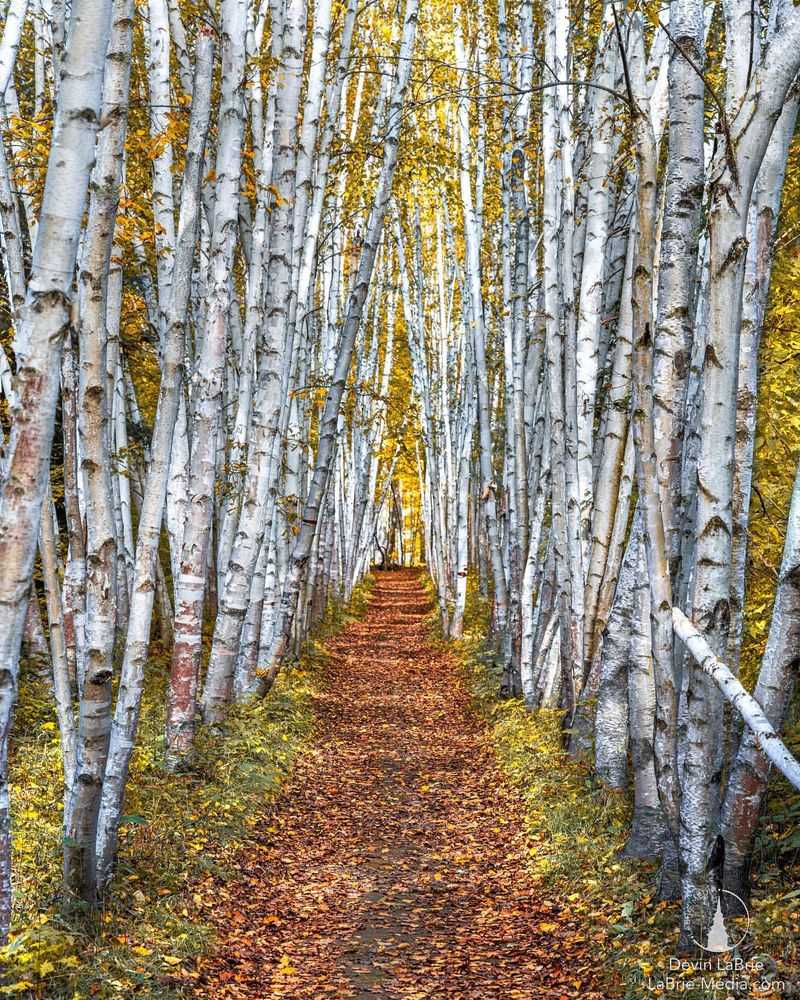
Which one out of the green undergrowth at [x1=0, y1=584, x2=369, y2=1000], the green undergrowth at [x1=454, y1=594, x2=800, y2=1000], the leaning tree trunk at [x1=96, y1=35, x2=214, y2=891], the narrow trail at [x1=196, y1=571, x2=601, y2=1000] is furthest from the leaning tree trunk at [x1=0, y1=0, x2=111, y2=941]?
the green undergrowth at [x1=454, y1=594, x2=800, y2=1000]

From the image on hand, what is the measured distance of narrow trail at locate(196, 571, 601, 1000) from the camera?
460 centimetres

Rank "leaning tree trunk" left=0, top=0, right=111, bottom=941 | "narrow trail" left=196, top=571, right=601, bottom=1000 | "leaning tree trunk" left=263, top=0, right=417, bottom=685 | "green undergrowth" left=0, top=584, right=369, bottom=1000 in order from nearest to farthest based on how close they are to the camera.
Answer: "leaning tree trunk" left=0, top=0, right=111, bottom=941
"green undergrowth" left=0, top=584, right=369, bottom=1000
"narrow trail" left=196, top=571, right=601, bottom=1000
"leaning tree trunk" left=263, top=0, right=417, bottom=685

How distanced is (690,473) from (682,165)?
1459 mm

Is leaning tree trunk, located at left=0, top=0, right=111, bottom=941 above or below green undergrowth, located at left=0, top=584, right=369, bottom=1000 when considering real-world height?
above

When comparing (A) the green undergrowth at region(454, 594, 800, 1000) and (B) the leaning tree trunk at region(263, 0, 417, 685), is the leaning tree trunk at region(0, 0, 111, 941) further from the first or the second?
(B) the leaning tree trunk at region(263, 0, 417, 685)

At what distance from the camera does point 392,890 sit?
5.95m

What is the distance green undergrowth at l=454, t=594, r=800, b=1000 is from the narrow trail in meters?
0.17

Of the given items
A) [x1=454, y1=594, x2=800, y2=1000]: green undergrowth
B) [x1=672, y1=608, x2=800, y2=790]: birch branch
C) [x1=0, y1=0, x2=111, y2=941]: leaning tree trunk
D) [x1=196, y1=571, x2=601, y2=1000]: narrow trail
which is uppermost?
[x1=0, y1=0, x2=111, y2=941]: leaning tree trunk

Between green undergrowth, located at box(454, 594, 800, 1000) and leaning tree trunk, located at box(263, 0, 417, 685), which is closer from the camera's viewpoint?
green undergrowth, located at box(454, 594, 800, 1000)

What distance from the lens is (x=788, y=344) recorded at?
6082 millimetres

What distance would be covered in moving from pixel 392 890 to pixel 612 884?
1672mm

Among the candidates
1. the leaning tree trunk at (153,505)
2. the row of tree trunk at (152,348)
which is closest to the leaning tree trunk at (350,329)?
the row of tree trunk at (152,348)

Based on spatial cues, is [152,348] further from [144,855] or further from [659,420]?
[659,420]

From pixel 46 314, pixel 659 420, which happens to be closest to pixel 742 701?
pixel 659 420
